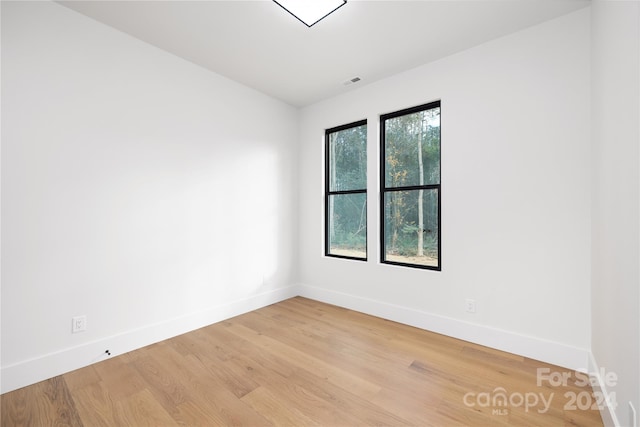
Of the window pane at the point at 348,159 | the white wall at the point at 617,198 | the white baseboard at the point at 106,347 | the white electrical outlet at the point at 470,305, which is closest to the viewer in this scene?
the white wall at the point at 617,198

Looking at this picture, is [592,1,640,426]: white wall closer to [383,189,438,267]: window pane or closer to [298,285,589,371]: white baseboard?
[298,285,589,371]: white baseboard

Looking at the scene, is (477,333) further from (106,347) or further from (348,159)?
(106,347)

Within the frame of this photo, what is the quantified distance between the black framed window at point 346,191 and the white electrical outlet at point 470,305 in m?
1.25

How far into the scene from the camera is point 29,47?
1970mm

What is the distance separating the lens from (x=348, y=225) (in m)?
3.74

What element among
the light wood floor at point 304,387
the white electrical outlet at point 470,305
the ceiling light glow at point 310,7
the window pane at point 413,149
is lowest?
the light wood floor at point 304,387

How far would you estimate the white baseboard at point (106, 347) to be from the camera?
75.0 inches

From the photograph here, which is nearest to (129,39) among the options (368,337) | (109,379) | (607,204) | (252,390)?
(109,379)

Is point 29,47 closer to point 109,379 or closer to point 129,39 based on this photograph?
point 129,39

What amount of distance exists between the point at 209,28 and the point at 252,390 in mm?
2858

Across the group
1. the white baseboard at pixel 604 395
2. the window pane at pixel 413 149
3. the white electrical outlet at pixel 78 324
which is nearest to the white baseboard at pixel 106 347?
the white electrical outlet at pixel 78 324

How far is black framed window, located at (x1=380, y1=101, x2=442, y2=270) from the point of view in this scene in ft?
9.61

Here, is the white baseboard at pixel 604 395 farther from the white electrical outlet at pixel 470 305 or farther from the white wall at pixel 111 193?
the white wall at pixel 111 193

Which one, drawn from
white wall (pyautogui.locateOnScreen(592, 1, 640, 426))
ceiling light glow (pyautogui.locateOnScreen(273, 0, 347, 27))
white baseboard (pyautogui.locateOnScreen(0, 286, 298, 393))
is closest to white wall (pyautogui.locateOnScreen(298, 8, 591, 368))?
A: white wall (pyautogui.locateOnScreen(592, 1, 640, 426))
